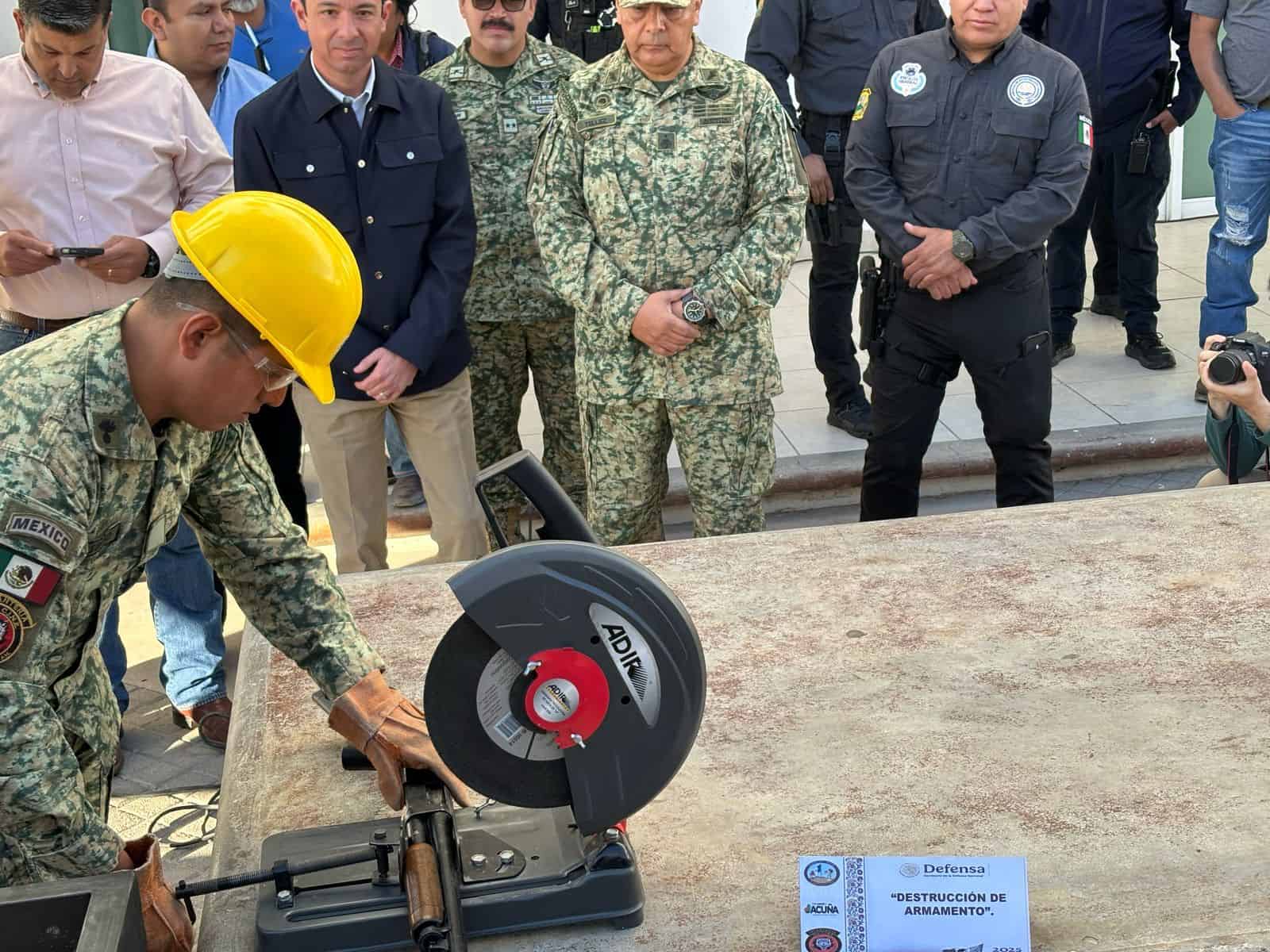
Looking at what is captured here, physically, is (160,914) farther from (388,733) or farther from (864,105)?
(864,105)

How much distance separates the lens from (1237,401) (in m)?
3.23

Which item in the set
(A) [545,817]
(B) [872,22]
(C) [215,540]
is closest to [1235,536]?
(A) [545,817]

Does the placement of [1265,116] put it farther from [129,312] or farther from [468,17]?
[129,312]

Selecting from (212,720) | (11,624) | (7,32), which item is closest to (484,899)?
(11,624)

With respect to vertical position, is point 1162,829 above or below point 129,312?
below

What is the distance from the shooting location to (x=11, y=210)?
3.49 metres

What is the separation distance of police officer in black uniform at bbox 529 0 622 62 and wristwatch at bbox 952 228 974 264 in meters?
2.00

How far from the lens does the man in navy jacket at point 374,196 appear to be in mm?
3604

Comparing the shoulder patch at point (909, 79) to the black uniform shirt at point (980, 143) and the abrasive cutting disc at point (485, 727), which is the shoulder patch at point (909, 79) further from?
the abrasive cutting disc at point (485, 727)

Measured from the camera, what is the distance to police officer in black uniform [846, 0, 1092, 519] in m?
3.88

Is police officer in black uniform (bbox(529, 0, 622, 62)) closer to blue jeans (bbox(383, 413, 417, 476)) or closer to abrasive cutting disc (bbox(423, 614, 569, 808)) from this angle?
blue jeans (bbox(383, 413, 417, 476))

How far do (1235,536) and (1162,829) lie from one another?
1.02 meters

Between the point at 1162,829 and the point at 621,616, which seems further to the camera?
→ the point at 1162,829

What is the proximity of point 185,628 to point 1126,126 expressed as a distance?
12.9ft
